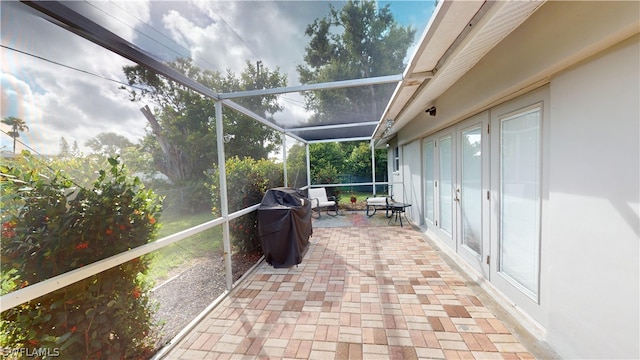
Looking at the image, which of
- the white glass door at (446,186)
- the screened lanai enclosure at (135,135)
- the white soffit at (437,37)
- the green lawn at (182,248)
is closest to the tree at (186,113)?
the screened lanai enclosure at (135,135)

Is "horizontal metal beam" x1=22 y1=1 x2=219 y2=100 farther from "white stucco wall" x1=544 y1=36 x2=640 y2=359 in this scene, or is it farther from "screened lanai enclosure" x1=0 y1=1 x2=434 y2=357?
"white stucco wall" x1=544 y1=36 x2=640 y2=359

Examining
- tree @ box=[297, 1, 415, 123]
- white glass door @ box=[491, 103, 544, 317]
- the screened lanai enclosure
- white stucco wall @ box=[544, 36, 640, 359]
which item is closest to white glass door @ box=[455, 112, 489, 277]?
white glass door @ box=[491, 103, 544, 317]

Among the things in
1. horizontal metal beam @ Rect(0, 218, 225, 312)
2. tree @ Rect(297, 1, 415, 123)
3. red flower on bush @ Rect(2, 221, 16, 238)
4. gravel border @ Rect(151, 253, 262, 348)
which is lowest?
gravel border @ Rect(151, 253, 262, 348)

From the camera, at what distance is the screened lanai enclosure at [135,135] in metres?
1.18

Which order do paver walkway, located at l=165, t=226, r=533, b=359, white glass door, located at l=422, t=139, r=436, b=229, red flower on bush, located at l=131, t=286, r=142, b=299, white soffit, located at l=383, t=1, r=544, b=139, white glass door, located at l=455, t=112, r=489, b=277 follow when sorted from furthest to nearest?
white glass door, located at l=422, t=139, r=436, b=229, white glass door, located at l=455, t=112, r=489, b=277, paver walkway, located at l=165, t=226, r=533, b=359, red flower on bush, located at l=131, t=286, r=142, b=299, white soffit, located at l=383, t=1, r=544, b=139

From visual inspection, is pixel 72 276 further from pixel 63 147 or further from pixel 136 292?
pixel 63 147

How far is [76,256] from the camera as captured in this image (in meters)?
1.37

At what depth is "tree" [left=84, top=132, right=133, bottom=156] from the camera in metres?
1.48

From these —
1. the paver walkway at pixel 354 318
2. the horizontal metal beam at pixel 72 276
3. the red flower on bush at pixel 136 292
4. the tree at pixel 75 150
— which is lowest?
the paver walkway at pixel 354 318

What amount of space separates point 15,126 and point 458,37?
111 inches

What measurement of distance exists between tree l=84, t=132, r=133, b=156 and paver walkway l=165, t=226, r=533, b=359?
1688 millimetres

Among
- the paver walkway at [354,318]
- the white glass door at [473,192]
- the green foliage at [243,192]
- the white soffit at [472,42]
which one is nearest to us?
the white soffit at [472,42]

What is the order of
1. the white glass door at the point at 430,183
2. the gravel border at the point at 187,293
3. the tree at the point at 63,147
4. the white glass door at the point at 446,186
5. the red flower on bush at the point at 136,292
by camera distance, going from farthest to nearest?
the white glass door at the point at 430,183 → the white glass door at the point at 446,186 → the gravel border at the point at 187,293 → the red flower on bush at the point at 136,292 → the tree at the point at 63,147

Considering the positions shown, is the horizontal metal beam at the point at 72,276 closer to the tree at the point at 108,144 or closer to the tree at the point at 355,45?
the tree at the point at 108,144
